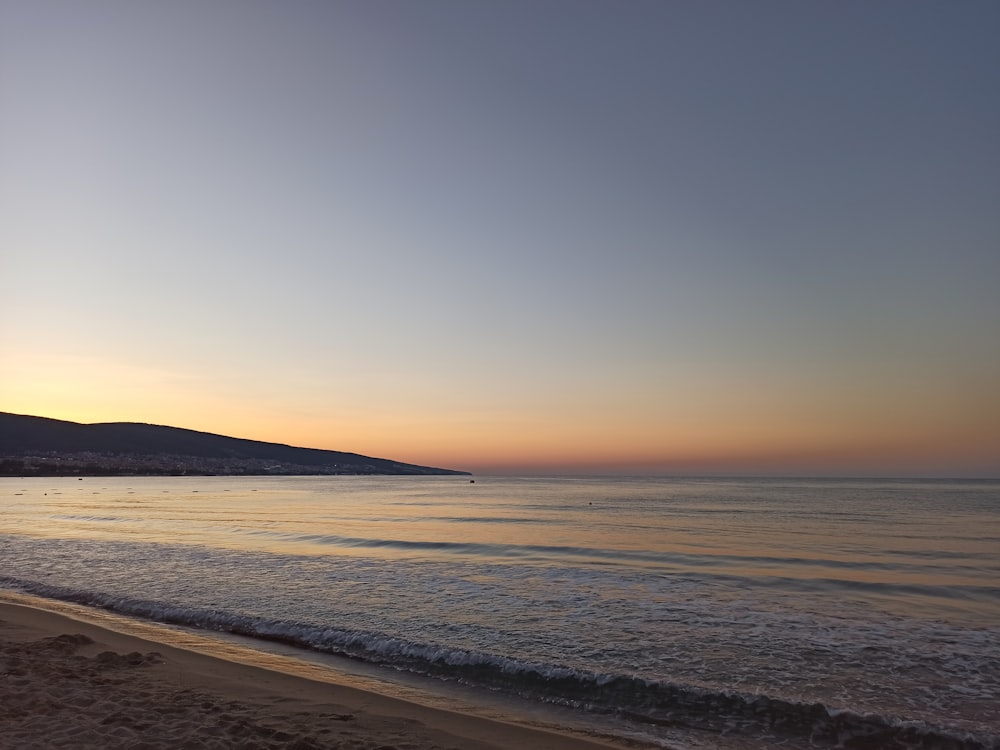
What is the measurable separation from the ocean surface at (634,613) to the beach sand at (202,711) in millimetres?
1879

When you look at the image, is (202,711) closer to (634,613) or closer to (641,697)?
(641,697)

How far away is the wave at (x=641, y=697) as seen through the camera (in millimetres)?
8359

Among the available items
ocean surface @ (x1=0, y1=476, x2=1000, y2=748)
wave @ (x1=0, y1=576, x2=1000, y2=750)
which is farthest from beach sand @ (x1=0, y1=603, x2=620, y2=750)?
ocean surface @ (x1=0, y1=476, x2=1000, y2=748)

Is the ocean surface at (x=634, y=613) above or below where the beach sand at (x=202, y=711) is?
below

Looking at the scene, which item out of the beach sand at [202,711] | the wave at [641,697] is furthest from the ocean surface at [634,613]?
the beach sand at [202,711]

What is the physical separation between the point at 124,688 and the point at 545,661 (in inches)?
272

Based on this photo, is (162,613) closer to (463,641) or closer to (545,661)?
(463,641)

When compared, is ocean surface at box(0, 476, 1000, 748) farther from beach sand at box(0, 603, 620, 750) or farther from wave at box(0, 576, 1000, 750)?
beach sand at box(0, 603, 620, 750)

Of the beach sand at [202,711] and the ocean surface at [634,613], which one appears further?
the ocean surface at [634,613]

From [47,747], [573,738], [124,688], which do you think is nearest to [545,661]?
[573,738]

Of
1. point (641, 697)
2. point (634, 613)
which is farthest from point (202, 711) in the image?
point (634, 613)

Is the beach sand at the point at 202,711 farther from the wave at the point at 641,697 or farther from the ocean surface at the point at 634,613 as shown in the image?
the ocean surface at the point at 634,613

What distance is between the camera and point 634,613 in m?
15.5

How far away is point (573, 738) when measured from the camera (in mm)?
8047
